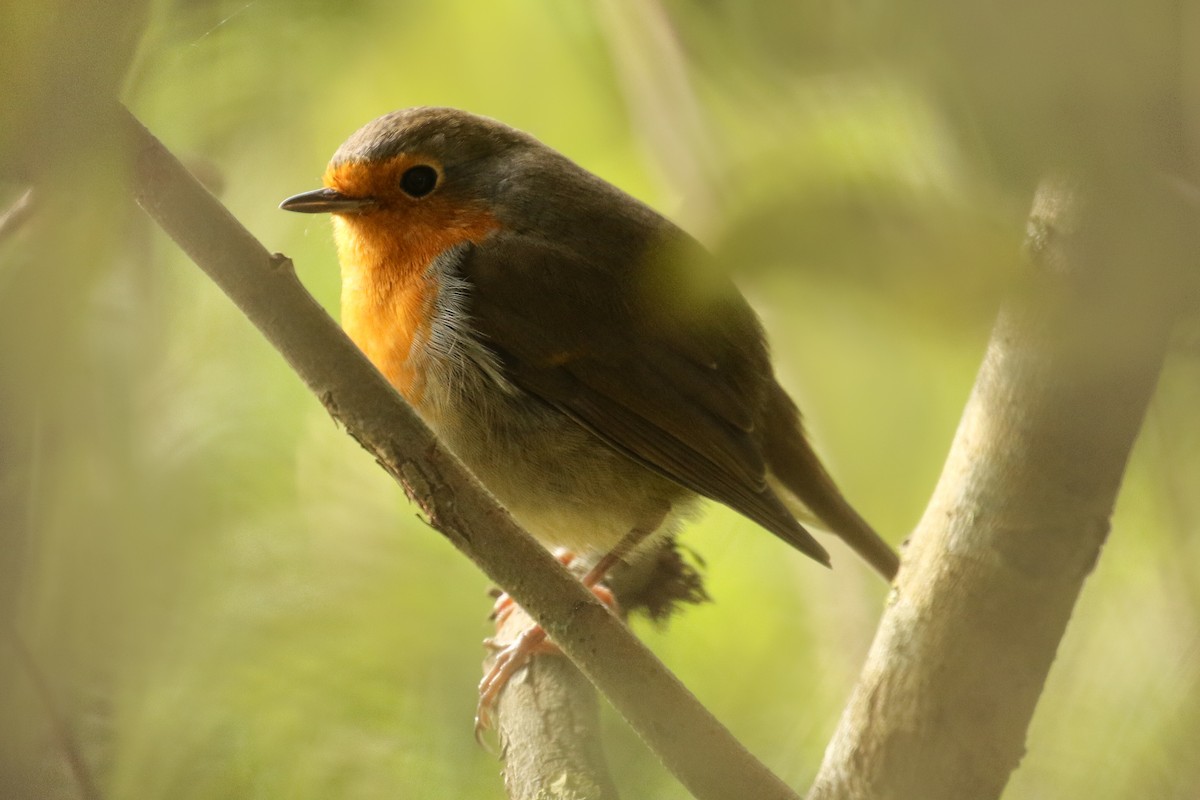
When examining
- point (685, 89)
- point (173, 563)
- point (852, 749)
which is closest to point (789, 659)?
point (852, 749)

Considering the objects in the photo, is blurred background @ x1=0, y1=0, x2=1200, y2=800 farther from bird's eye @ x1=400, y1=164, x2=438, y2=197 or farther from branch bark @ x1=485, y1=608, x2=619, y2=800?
bird's eye @ x1=400, y1=164, x2=438, y2=197

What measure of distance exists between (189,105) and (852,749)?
4.31 feet

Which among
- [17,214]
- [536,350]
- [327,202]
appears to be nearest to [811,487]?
[536,350]

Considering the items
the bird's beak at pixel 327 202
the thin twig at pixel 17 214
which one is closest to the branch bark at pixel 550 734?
the bird's beak at pixel 327 202

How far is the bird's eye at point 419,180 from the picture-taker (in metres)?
2.44

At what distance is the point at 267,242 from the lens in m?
1.81

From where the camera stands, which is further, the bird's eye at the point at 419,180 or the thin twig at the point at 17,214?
the bird's eye at the point at 419,180

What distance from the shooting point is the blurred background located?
437 millimetres

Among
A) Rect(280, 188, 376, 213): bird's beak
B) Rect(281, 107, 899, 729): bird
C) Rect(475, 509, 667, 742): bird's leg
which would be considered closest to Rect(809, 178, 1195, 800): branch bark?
Rect(281, 107, 899, 729): bird

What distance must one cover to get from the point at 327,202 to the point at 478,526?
1.09 m

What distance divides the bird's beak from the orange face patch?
0.02 m

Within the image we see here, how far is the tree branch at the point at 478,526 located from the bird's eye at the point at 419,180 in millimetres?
1175

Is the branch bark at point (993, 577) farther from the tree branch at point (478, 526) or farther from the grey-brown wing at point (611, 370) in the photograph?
the grey-brown wing at point (611, 370)

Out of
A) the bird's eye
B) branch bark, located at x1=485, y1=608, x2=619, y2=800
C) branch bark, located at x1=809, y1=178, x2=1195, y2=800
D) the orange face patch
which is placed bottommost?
branch bark, located at x1=809, y1=178, x2=1195, y2=800
